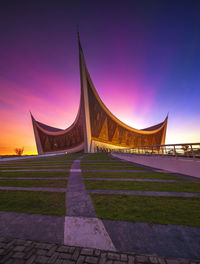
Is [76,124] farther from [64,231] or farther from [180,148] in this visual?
[64,231]

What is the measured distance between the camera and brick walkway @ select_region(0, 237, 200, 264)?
1266mm

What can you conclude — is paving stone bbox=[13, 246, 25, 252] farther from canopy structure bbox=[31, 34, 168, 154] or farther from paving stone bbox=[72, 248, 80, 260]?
canopy structure bbox=[31, 34, 168, 154]

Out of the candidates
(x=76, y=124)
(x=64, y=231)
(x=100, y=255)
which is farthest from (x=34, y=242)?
(x=76, y=124)

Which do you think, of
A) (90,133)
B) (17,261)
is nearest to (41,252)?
(17,261)

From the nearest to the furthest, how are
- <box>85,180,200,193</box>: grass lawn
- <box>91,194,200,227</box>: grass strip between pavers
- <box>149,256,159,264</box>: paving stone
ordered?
<box>149,256,159,264</box>: paving stone, <box>91,194,200,227</box>: grass strip between pavers, <box>85,180,200,193</box>: grass lawn

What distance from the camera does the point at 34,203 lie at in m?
2.63

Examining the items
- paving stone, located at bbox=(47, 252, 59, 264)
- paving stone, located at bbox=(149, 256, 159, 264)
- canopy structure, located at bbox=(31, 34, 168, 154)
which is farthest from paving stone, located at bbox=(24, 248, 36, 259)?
canopy structure, located at bbox=(31, 34, 168, 154)

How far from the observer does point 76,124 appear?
131ft

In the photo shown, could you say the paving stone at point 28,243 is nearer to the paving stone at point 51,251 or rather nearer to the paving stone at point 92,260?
the paving stone at point 51,251

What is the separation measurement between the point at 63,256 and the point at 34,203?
172 cm

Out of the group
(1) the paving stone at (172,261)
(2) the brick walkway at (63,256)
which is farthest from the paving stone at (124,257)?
(1) the paving stone at (172,261)

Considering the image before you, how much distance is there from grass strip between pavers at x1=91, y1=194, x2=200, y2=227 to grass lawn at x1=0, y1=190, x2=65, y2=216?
2.73 feet

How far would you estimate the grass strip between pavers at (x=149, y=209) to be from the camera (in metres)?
1.99

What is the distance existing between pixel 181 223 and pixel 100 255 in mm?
1443
